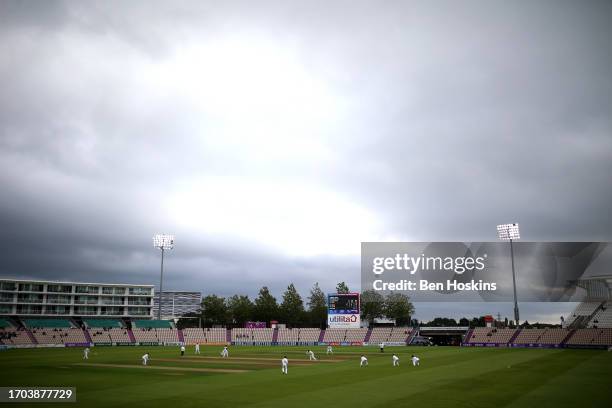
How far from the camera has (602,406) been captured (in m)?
23.5

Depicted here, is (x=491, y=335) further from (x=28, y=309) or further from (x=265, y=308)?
(x=28, y=309)

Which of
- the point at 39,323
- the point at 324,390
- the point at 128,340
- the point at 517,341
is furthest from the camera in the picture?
the point at 39,323

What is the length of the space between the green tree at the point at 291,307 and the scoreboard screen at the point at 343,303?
46.3 metres

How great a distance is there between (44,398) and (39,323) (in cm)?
10499

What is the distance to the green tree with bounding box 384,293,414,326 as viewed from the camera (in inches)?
5886

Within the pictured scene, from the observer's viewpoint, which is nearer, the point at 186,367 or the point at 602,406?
the point at 602,406

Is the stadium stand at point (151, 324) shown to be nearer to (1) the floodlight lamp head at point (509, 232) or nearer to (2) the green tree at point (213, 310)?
(2) the green tree at point (213, 310)

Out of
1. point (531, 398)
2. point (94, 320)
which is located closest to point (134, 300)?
point (94, 320)

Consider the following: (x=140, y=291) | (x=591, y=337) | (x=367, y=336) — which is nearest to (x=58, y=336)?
(x=140, y=291)

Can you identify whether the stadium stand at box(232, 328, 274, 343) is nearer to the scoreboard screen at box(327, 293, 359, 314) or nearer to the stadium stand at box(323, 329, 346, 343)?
the stadium stand at box(323, 329, 346, 343)

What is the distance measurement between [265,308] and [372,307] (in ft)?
108

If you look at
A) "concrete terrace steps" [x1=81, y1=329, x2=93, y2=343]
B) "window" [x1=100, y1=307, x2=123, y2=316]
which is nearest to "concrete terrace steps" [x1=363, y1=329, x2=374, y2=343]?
"concrete terrace steps" [x1=81, y1=329, x2=93, y2=343]

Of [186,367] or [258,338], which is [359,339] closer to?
[258,338]

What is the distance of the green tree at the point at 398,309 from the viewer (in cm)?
14950
